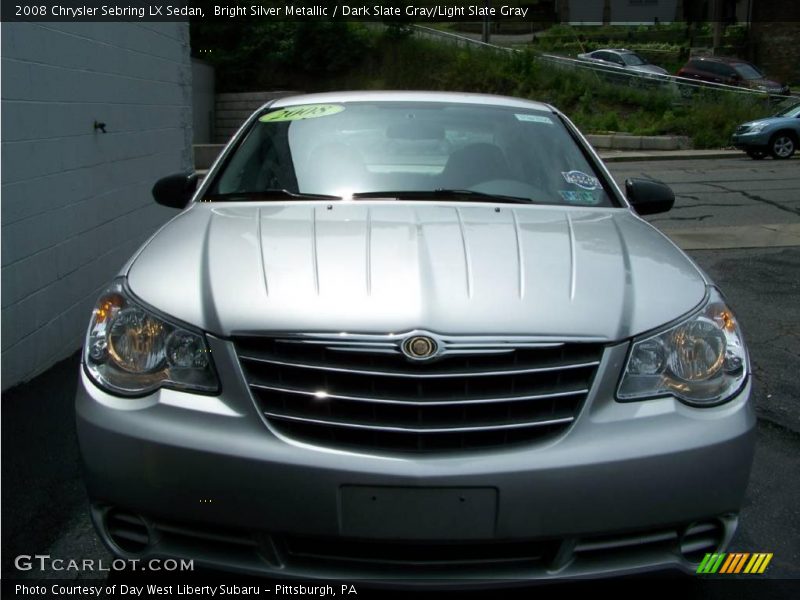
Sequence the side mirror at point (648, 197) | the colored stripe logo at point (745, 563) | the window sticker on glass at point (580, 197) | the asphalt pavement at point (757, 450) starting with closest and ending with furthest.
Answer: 1. the colored stripe logo at point (745, 563)
2. the asphalt pavement at point (757, 450)
3. the window sticker on glass at point (580, 197)
4. the side mirror at point (648, 197)

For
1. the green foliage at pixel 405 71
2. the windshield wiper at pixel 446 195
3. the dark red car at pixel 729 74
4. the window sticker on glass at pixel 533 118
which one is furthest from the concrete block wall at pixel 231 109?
the windshield wiper at pixel 446 195

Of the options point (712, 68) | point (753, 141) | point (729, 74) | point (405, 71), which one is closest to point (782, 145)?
point (753, 141)

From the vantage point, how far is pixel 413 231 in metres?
2.88

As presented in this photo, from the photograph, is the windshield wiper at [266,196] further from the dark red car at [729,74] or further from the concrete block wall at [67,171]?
the dark red car at [729,74]

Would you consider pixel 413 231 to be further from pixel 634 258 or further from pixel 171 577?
pixel 171 577

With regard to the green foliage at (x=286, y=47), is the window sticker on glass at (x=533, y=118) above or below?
below

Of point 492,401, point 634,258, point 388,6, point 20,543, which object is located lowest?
point 20,543

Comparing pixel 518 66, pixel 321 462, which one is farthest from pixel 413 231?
pixel 518 66

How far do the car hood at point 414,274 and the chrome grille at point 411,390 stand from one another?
0.18 feet

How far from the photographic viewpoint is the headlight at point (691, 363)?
92.8 inches

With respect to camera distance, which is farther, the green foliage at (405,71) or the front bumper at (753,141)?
the green foliage at (405,71)

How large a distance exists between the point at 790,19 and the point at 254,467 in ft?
145

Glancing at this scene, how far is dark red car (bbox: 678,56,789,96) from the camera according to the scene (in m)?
26.9

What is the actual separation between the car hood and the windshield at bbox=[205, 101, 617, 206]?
1.26ft
